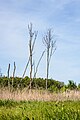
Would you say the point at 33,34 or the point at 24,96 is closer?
the point at 24,96

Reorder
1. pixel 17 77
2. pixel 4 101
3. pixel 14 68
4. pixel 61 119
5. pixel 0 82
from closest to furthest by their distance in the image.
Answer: pixel 61 119 < pixel 4 101 < pixel 14 68 < pixel 0 82 < pixel 17 77

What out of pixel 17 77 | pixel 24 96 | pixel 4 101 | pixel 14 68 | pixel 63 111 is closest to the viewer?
pixel 63 111

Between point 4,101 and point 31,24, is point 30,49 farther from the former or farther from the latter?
point 4,101

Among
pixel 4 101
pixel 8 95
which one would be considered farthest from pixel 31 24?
pixel 4 101

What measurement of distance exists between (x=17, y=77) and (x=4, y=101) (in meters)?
9.64

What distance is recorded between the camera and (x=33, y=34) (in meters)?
24.7

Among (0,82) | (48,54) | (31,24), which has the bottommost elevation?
(0,82)

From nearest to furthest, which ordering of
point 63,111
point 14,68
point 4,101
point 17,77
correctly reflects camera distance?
point 63,111
point 4,101
point 14,68
point 17,77

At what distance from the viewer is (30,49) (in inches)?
941

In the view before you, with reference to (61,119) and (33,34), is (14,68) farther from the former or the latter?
(61,119)

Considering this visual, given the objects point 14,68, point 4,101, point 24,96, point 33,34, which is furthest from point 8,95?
point 33,34

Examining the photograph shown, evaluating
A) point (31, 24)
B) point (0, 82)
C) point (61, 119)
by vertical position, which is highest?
point (31, 24)

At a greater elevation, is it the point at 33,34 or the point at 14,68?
the point at 33,34

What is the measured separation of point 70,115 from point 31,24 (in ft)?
62.9
